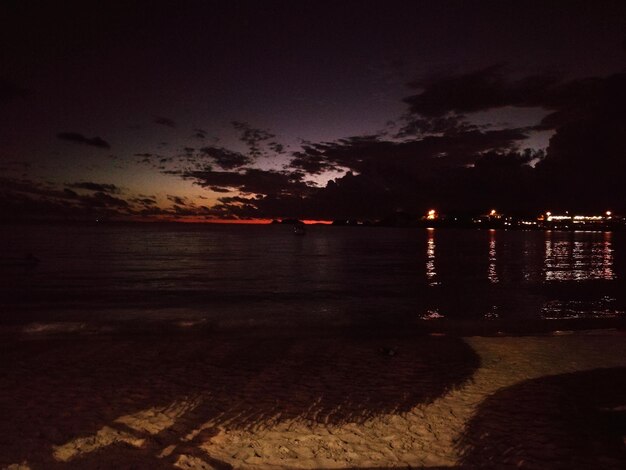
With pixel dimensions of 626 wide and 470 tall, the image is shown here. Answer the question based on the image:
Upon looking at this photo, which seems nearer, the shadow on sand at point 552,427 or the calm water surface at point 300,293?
the shadow on sand at point 552,427

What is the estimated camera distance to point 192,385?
1096 cm

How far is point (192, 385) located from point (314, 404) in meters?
3.12

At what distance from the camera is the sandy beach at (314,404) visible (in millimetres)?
7562

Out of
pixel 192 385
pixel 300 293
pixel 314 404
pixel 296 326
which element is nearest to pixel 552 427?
pixel 314 404

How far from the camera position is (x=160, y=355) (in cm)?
1381

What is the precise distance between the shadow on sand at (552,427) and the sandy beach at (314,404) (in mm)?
33

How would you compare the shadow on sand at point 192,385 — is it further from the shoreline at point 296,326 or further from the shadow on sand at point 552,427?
the shoreline at point 296,326

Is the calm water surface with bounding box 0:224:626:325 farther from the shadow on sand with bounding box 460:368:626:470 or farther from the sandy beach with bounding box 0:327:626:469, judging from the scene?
the shadow on sand with bounding box 460:368:626:470

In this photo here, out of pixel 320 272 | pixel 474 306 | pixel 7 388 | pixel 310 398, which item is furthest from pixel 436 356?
pixel 320 272

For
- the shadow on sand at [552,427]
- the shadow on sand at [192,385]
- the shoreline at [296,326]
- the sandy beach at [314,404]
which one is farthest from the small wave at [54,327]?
the shadow on sand at [552,427]

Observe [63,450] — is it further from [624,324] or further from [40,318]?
[624,324]

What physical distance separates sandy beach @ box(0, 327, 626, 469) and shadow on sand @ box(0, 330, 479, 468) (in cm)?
4

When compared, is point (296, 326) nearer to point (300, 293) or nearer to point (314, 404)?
point (314, 404)

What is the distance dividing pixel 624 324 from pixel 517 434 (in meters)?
15.0
